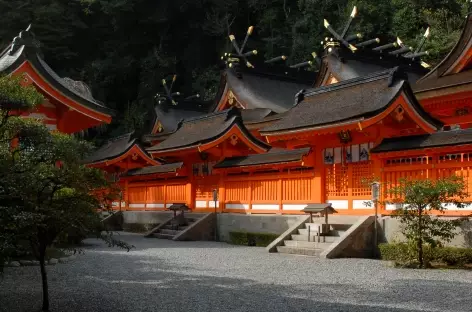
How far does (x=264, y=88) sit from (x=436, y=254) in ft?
76.2

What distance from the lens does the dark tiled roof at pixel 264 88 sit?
33.7 meters

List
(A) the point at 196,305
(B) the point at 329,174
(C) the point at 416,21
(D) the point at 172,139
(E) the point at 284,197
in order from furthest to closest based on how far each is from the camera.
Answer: (C) the point at 416,21, (D) the point at 172,139, (E) the point at 284,197, (B) the point at 329,174, (A) the point at 196,305

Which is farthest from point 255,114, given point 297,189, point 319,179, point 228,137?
point 319,179

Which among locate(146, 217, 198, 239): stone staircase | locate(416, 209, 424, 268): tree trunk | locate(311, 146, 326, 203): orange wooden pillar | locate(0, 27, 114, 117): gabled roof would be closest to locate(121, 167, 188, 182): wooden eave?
locate(146, 217, 198, 239): stone staircase

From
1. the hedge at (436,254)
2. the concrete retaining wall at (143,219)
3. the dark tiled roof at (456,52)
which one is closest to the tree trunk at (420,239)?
the hedge at (436,254)

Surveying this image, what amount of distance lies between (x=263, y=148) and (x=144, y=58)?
106ft

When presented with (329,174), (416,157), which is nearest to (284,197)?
(329,174)

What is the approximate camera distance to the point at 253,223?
21.2m

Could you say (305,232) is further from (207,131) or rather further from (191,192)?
(191,192)

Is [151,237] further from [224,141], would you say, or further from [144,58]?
[144,58]

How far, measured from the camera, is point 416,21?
4172cm

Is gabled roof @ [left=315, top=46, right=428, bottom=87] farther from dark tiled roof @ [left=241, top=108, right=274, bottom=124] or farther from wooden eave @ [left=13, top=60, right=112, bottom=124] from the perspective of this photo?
wooden eave @ [left=13, top=60, right=112, bottom=124]

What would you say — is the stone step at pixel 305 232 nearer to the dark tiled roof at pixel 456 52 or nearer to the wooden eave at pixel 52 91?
the dark tiled roof at pixel 456 52

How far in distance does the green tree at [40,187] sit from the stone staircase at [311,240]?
27.5 ft
